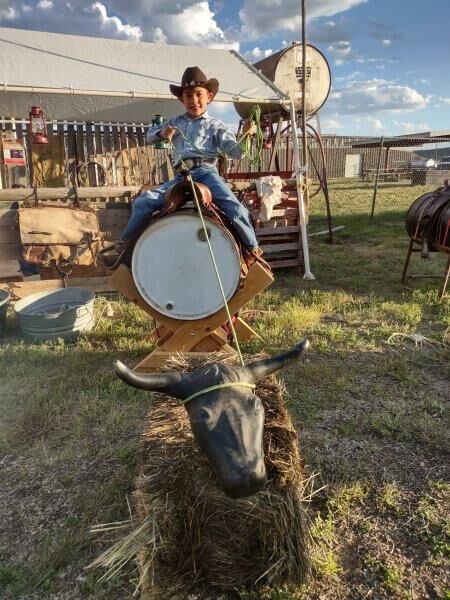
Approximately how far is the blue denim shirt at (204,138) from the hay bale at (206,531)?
→ 3.10 m

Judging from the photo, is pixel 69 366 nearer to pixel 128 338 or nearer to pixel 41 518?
pixel 128 338

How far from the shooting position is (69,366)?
4422 mm

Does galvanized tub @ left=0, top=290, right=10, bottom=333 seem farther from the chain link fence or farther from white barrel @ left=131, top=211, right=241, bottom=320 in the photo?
the chain link fence

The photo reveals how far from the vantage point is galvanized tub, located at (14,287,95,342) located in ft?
16.0

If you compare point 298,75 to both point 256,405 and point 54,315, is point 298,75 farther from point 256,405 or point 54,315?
point 256,405

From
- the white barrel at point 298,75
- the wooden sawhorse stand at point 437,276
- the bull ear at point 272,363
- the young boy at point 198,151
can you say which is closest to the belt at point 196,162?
the young boy at point 198,151

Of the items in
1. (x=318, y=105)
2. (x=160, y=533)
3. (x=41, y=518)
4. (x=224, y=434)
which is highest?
(x=318, y=105)

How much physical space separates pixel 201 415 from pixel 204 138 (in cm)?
333

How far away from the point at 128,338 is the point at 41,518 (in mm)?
2607

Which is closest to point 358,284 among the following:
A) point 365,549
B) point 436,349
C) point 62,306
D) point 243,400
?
point 436,349

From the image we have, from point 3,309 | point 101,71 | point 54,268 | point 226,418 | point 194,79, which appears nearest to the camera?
point 226,418

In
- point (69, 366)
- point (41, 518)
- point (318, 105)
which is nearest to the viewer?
point (41, 518)

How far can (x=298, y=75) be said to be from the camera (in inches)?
371

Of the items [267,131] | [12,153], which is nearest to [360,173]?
[267,131]
